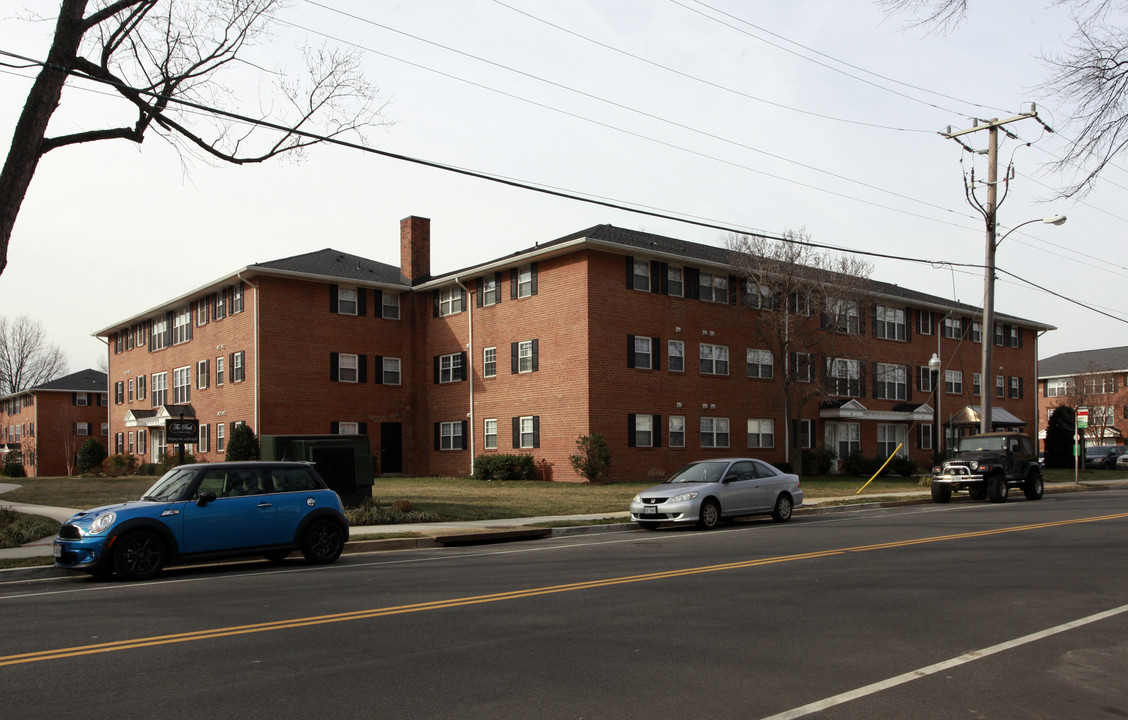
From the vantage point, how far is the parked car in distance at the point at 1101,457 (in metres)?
56.8

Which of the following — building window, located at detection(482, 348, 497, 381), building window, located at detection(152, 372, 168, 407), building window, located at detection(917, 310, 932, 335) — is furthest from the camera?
building window, located at detection(152, 372, 168, 407)

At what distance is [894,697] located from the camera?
6094 millimetres

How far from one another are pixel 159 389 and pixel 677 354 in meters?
30.8

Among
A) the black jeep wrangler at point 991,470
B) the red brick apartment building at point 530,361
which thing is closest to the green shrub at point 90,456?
the red brick apartment building at point 530,361

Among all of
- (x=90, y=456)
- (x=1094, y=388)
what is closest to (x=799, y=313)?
(x=90, y=456)

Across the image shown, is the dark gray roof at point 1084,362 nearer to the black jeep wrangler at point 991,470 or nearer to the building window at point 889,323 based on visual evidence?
the building window at point 889,323

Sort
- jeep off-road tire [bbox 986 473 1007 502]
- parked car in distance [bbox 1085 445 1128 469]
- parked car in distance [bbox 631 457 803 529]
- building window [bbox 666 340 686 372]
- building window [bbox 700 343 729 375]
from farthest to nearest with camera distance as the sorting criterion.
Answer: parked car in distance [bbox 1085 445 1128 469] → building window [bbox 700 343 729 375] → building window [bbox 666 340 686 372] → jeep off-road tire [bbox 986 473 1007 502] → parked car in distance [bbox 631 457 803 529]

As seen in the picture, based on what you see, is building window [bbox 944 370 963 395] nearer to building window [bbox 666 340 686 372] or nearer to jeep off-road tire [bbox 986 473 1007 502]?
building window [bbox 666 340 686 372]

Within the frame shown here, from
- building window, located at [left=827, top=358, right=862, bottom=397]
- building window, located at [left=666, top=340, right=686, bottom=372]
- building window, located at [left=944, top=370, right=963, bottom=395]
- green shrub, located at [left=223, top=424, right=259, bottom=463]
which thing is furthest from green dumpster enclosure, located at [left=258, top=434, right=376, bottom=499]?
building window, located at [left=944, top=370, right=963, bottom=395]

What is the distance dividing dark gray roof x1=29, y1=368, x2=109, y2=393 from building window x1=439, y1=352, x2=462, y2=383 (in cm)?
3783

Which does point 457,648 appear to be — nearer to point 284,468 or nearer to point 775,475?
point 284,468

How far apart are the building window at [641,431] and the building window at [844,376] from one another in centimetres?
960

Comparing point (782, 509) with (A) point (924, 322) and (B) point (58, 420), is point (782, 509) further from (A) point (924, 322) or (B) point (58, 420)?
(B) point (58, 420)

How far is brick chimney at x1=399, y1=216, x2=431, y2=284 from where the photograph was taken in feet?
150
